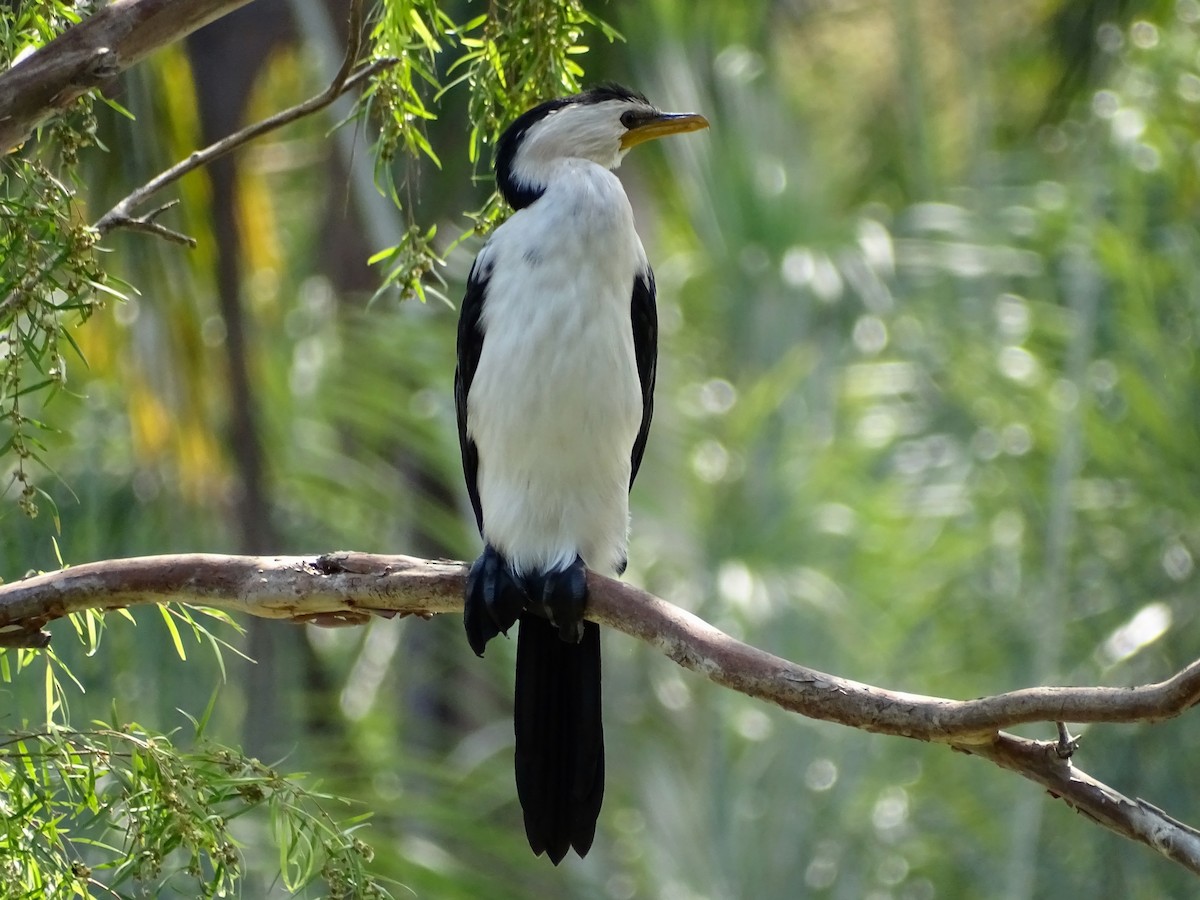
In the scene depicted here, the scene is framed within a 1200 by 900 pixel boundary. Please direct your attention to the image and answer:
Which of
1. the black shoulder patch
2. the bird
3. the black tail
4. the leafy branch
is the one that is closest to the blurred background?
the black shoulder patch

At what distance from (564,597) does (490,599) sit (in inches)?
4.8

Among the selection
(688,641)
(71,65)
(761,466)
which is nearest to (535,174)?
(71,65)

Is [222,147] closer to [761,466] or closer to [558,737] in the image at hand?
[558,737]

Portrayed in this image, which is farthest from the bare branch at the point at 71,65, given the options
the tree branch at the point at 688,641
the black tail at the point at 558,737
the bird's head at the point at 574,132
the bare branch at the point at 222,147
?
the black tail at the point at 558,737

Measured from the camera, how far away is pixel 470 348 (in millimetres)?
2602

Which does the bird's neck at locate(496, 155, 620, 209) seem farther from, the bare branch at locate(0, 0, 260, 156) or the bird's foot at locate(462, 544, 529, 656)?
the bare branch at locate(0, 0, 260, 156)

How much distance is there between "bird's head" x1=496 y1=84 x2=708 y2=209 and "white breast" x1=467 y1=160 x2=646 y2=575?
0.10 meters

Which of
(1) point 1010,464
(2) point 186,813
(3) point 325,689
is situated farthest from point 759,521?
(2) point 186,813

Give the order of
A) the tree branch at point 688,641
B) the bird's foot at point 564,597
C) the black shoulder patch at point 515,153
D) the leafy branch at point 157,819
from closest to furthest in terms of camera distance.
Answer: the tree branch at point 688,641, the leafy branch at point 157,819, the bird's foot at point 564,597, the black shoulder patch at point 515,153

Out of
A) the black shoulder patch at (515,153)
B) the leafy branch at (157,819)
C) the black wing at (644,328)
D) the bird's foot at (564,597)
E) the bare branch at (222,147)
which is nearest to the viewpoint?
the leafy branch at (157,819)

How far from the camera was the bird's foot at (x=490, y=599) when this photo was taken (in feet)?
7.61

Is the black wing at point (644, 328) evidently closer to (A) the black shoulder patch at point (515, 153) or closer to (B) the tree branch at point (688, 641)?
(A) the black shoulder patch at point (515, 153)

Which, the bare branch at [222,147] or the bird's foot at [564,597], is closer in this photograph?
the bare branch at [222,147]

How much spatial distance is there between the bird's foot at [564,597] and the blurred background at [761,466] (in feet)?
8.22
